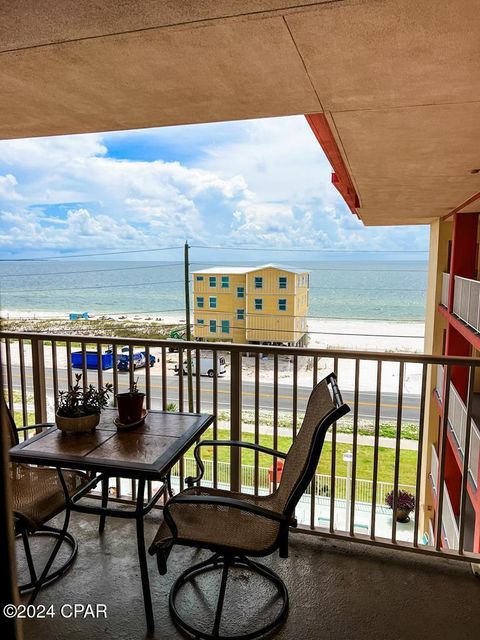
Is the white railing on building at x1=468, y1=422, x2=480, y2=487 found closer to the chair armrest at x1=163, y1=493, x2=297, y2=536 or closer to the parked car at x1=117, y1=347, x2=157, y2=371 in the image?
the parked car at x1=117, y1=347, x2=157, y2=371

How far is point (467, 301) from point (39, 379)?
6925 mm

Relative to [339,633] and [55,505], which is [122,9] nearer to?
[55,505]

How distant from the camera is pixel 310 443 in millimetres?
1925

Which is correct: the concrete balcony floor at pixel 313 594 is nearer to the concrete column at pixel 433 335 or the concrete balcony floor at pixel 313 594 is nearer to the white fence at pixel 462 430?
the white fence at pixel 462 430

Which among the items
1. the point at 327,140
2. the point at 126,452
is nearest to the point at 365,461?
the point at 327,140

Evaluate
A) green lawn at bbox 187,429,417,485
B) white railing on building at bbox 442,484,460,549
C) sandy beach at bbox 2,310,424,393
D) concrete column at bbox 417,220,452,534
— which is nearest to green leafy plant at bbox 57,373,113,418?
white railing on building at bbox 442,484,460,549

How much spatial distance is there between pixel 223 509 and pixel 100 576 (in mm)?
731

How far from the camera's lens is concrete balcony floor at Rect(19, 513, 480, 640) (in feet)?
6.44

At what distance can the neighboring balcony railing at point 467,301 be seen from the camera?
7168mm

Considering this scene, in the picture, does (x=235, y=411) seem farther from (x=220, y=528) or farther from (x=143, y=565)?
(x=143, y=565)

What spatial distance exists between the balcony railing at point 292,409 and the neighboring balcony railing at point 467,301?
1.05m

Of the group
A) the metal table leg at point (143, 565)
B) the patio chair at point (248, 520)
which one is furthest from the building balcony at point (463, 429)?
the metal table leg at point (143, 565)

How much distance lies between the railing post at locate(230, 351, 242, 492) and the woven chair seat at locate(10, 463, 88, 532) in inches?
33.3

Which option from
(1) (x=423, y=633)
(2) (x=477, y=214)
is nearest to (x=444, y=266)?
(2) (x=477, y=214)
